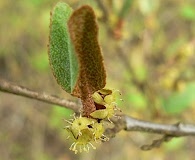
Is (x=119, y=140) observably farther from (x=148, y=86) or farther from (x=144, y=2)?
(x=144, y=2)

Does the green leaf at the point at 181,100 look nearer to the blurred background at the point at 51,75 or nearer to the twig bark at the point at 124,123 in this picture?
the blurred background at the point at 51,75

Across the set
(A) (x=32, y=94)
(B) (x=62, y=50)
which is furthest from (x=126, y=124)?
(B) (x=62, y=50)

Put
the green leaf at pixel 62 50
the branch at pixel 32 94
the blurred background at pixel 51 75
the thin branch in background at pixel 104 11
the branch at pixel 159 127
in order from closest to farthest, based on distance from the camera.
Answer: the green leaf at pixel 62 50 < the branch at pixel 32 94 < the branch at pixel 159 127 < the thin branch in background at pixel 104 11 < the blurred background at pixel 51 75

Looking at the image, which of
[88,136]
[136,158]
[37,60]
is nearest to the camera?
[88,136]


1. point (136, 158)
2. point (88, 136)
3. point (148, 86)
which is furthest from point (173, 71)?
point (88, 136)

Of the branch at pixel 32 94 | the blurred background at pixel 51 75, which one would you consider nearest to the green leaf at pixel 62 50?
the branch at pixel 32 94
